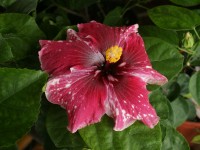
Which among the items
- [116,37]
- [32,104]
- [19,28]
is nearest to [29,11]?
[19,28]

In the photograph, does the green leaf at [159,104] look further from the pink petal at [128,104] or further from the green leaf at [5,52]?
the green leaf at [5,52]

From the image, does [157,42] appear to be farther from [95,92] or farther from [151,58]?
[95,92]

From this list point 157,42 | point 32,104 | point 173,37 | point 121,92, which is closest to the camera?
point 32,104

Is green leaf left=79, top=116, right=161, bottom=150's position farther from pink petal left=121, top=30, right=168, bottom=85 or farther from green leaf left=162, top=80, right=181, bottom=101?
green leaf left=162, top=80, right=181, bottom=101

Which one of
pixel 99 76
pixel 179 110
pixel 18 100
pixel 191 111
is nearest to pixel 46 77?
pixel 18 100

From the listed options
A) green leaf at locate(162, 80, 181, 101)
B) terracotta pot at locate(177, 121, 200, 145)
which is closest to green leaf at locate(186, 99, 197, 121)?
terracotta pot at locate(177, 121, 200, 145)

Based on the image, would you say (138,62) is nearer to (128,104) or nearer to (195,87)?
(128,104)

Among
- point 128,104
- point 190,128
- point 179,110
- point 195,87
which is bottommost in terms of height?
point 190,128
